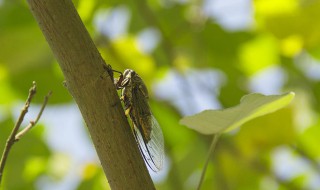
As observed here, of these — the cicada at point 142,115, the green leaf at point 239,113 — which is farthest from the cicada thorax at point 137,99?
the green leaf at point 239,113

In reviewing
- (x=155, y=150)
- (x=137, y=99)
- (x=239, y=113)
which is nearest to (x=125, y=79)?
(x=137, y=99)

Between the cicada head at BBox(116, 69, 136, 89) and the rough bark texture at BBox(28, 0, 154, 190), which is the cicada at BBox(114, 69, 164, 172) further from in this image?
the rough bark texture at BBox(28, 0, 154, 190)

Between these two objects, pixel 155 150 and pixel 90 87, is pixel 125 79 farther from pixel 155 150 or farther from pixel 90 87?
pixel 90 87

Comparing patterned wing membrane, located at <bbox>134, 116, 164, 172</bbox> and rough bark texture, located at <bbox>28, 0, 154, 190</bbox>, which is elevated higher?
rough bark texture, located at <bbox>28, 0, 154, 190</bbox>

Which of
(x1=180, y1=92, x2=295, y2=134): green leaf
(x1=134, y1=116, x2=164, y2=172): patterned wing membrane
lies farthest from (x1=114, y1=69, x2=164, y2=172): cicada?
(x1=180, y1=92, x2=295, y2=134): green leaf

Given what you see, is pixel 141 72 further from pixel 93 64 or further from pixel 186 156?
pixel 93 64
